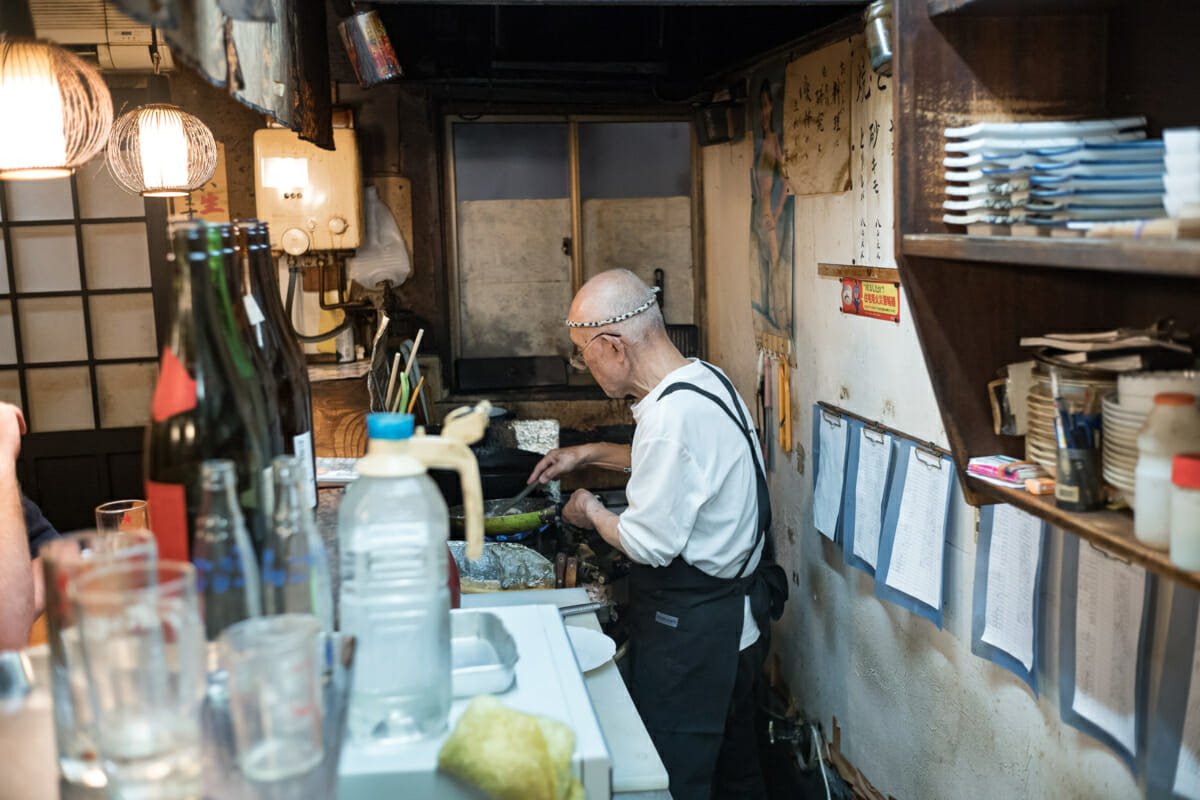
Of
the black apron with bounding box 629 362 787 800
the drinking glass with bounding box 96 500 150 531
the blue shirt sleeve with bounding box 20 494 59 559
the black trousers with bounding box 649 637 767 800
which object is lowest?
the black trousers with bounding box 649 637 767 800

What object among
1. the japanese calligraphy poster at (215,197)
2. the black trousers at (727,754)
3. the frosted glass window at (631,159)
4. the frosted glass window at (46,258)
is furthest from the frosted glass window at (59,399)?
the black trousers at (727,754)

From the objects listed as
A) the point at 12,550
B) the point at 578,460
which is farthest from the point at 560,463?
the point at 12,550

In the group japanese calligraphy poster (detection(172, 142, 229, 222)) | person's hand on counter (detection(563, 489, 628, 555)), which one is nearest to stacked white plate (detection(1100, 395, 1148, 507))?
person's hand on counter (detection(563, 489, 628, 555))

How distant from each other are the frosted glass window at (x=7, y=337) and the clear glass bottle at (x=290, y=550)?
469cm

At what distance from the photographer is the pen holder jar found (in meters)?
1.32

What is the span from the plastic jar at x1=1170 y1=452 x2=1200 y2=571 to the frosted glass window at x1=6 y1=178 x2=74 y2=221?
5.06m

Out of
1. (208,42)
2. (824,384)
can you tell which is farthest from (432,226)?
(208,42)

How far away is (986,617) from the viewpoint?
2357mm

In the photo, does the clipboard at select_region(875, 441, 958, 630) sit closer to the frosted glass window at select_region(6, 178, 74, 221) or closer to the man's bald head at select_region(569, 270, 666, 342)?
the man's bald head at select_region(569, 270, 666, 342)

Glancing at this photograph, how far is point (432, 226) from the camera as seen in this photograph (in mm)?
5078

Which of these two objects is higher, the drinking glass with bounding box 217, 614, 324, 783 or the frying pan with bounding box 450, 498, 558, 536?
the drinking glass with bounding box 217, 614, 324, 783

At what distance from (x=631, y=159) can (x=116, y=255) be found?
2.64 m

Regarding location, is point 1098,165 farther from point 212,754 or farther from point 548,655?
point 212,754

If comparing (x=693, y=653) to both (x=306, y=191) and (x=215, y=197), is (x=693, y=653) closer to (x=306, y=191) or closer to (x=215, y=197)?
(x=306, y=191)
